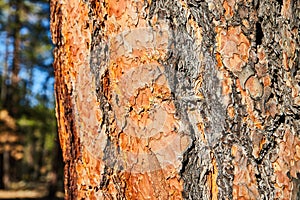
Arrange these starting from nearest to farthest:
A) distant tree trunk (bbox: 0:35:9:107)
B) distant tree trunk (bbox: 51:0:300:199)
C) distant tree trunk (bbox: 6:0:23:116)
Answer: distant tree trunk (bbox: 51:0:300:199) → distant tree trunk (bbox: 6:0:23:116) → distant tree trunk (bbox: 0:35:9:107)

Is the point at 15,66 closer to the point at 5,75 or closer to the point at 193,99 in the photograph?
the point at 5,75

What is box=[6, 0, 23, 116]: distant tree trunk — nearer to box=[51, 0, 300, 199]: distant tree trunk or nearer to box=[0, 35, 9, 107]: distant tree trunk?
box=[0, 35, 9, 107]: distant tree trunk

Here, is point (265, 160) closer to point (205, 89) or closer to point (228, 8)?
point (205, 89)

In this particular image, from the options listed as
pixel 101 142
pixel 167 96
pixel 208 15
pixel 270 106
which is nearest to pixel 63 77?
pixel 101 142

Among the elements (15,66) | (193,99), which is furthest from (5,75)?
(193,99)

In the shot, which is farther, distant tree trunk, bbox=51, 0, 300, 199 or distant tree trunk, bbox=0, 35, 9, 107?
distant tree trunk, bbox=0, 35, 9, 107

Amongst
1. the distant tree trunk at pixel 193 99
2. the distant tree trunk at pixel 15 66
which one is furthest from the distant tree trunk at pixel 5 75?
the distant tree trunk at pixel 193 99

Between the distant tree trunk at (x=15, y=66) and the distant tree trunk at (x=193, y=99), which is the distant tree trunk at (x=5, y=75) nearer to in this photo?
the distant tree trunk at (x=15, y=66)

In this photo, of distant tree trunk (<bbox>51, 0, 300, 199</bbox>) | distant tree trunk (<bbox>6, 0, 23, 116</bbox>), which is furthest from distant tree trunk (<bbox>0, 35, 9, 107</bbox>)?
distant tree trunk (<bbox>51, 0, 300, 199</bbox>)
